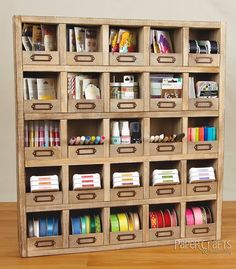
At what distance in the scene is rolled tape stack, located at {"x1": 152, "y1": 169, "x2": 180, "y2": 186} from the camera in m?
3.08

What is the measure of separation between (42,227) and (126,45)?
118 cm

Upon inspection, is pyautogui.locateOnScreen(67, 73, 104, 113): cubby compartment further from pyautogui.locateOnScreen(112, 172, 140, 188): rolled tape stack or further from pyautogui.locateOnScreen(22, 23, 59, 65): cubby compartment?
pyautogui.locateOnScreen(112, 172, 140, 188): rolled tape stack

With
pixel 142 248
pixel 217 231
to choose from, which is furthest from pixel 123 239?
pixel 217 231

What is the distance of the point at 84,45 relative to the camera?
2977 mm

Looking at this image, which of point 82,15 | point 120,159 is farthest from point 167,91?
point 82,15

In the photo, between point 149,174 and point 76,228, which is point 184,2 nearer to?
point 149,174

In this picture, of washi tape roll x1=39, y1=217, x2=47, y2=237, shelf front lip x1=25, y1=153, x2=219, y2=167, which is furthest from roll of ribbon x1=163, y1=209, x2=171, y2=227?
washi tape roll x1=39, y1=217, x2=47, y2=237

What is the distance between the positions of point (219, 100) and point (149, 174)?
0.63 m

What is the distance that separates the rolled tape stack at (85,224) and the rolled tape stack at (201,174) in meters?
0.63

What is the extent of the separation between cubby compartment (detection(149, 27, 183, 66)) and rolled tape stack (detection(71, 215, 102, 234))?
1.01m

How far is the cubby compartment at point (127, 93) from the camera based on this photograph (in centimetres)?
296

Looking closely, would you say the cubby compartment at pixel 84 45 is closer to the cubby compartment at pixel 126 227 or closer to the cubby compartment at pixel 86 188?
the cubby compartment at pixel 86 188

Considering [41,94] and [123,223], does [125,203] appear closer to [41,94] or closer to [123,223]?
[123,223]

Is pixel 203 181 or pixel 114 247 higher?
pixel 203 181
